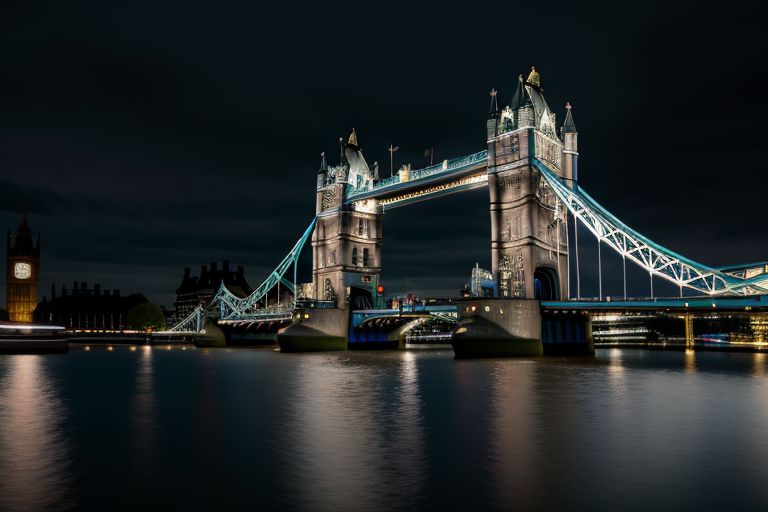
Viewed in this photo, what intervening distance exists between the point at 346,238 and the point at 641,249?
107ft

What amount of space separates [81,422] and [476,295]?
34.3 m

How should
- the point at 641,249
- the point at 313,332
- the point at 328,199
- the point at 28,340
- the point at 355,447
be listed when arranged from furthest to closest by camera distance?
the point at 28,340
the point at 328,199
the point at 313,332
the point at 641,249
the point at 355,447

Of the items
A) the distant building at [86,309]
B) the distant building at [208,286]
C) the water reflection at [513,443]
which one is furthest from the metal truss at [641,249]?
the distant building at [86,309]

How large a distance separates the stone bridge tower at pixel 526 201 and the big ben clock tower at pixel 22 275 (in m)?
130

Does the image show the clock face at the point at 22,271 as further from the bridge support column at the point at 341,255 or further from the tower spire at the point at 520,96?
the tower spire at the point at 520,96

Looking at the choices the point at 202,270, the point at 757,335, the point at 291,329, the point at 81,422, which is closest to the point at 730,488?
the point at 81,422

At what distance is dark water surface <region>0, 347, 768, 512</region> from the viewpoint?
11.1 m

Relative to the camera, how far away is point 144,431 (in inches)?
703

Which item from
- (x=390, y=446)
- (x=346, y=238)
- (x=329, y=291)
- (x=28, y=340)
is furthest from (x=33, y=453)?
(x=28, y=340)

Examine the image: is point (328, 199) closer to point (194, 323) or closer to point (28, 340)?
point (28, 340)

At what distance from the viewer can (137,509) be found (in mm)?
10328

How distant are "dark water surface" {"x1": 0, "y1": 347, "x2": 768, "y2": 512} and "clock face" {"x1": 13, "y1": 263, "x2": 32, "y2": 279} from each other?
138m

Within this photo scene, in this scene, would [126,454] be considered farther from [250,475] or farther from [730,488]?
[730,488]

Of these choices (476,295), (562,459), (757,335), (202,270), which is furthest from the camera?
(202,270)
